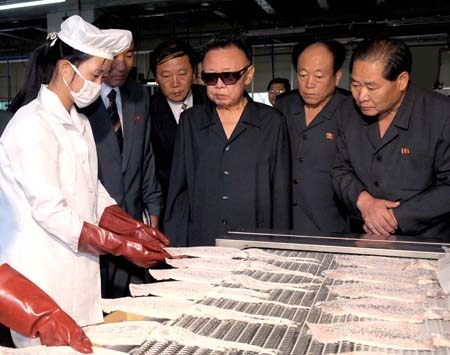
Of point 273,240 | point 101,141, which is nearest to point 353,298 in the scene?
point 273,240

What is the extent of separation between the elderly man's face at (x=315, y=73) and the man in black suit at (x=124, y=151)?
80cm

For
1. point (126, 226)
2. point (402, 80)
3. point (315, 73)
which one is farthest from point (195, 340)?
point (315, 73)

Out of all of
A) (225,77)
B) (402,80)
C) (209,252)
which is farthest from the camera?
(225,77)

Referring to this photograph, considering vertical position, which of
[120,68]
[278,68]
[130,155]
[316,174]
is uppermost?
[278,68]

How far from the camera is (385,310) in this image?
105 centimetres

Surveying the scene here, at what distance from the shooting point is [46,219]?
1.51 m

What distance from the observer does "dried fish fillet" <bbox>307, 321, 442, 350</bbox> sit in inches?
34.8

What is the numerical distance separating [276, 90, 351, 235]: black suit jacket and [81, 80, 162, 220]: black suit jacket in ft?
2.35

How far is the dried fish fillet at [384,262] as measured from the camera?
135 centimetres

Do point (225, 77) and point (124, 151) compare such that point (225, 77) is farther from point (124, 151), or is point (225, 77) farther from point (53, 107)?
point (53, 107)

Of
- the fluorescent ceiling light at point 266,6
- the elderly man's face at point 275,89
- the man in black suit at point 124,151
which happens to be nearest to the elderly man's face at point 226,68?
the man in black suit at point 124,151

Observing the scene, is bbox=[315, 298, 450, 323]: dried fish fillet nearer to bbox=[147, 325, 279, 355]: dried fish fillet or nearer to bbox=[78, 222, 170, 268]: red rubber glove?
bbox=[147, 325, 279, 355]: dried fish fillet

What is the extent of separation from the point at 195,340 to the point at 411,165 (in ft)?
4.34

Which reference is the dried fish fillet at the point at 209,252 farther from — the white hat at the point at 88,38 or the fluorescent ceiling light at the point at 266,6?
the fluorescent ceiling light at the point at 266,6
